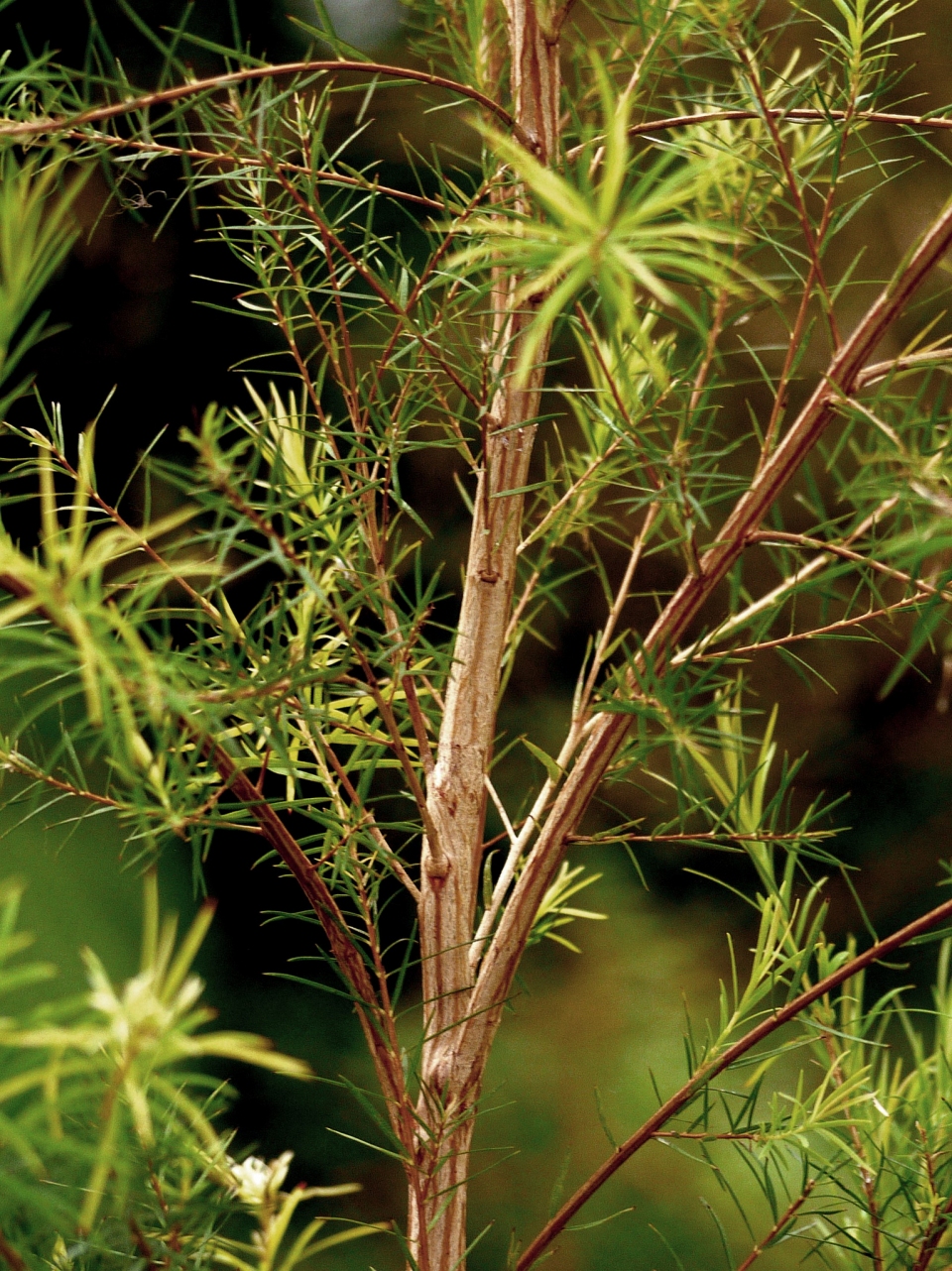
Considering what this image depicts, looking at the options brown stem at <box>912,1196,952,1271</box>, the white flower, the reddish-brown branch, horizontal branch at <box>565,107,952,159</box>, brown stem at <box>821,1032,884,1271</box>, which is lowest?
brown stem at <box>821,1032,884,1271</box>

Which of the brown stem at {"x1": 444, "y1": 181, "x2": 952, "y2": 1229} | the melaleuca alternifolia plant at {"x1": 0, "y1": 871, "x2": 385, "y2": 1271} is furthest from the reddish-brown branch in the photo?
the brown stem at {"x1": 444, "y1": 181, "x2": 952, "y2": 1229}

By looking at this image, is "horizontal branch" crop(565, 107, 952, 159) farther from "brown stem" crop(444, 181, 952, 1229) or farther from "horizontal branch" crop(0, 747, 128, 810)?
"horizontal branch" crop(0, 747, 128, 810)

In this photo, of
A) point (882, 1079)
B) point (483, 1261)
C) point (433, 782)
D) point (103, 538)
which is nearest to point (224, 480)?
point (103, 538)

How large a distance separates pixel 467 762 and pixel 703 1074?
0.27ft

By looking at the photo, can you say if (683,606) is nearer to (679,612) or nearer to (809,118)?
(679,612)

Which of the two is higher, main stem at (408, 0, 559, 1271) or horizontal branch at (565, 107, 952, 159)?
horizontal branch at (565, 107, 952, 159)

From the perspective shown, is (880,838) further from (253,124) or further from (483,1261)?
(253,124)

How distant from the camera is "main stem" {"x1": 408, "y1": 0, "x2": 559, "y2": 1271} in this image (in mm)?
231

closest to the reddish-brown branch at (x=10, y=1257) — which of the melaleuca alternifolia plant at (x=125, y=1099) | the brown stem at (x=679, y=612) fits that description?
the melaleuca alternifolia plant at (x=125, y=1099)

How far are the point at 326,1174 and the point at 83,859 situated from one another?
0.21m

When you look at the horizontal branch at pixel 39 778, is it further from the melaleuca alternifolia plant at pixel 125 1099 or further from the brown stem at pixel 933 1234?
the brown stem at pixel 933 1234

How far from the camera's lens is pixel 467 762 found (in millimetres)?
248

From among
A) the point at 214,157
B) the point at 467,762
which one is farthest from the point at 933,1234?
the point at 214,157

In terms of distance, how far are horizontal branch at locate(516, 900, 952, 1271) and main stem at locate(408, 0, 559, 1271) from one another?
2cm
